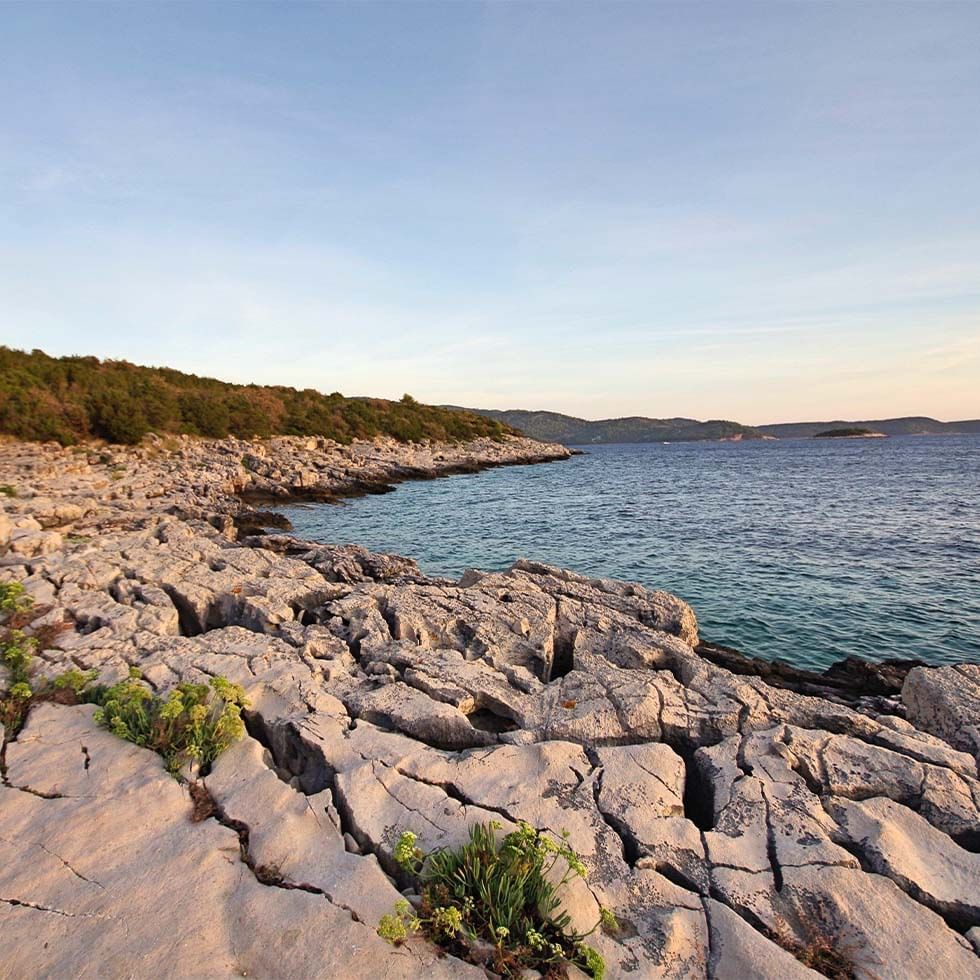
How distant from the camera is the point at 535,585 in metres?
13.7

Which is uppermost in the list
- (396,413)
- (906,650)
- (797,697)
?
(396,413)

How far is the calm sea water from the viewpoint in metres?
15.2

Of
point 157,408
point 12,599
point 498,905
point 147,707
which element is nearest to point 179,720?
point 147,707

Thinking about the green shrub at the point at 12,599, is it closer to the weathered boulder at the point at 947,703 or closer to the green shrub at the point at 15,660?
the green shrub at the point at 15,660

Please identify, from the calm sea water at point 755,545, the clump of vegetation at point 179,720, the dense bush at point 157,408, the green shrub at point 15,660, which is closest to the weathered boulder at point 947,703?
the calm sea water at point 755,545

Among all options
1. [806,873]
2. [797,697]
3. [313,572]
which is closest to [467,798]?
[806,873]

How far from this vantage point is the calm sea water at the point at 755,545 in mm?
15156

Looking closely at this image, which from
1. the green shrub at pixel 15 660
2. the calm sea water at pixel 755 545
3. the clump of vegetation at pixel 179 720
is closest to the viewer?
the clump of vegetation at pixel 179 720

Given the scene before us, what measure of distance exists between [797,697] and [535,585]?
6394mm

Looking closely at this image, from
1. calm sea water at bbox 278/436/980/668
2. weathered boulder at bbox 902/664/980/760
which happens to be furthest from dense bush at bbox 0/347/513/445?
weathered boulder at bbox 902/664/980/760

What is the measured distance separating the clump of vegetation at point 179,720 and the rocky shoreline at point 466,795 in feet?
0.73

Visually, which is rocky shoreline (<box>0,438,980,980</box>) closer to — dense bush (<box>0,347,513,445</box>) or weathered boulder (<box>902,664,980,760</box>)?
weathered boulder (<box>902,664,980,760</box>)

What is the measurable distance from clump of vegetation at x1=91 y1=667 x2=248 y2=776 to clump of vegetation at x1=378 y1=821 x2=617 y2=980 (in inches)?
114

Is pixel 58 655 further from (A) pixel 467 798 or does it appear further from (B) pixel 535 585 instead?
(B) pixel 535 585
